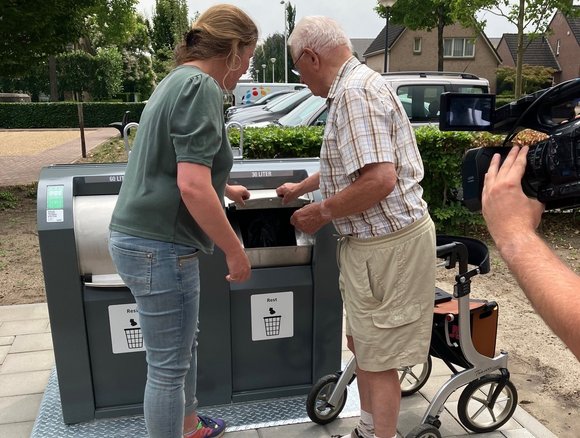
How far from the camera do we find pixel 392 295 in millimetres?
2090

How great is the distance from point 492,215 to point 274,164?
71.1 inches

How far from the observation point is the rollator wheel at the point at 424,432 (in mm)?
2270

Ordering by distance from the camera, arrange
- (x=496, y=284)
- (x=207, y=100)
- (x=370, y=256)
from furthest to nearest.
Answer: (x=496, y=284), (x=370, y=256), (x=207, y=100)

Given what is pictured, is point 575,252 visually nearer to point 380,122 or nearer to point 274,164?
point 274,164

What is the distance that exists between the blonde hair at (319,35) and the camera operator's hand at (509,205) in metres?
1.15

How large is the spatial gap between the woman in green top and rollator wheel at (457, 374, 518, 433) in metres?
1.27

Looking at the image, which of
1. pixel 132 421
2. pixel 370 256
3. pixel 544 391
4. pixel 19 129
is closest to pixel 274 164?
pixel 370 256

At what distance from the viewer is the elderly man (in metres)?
1.92

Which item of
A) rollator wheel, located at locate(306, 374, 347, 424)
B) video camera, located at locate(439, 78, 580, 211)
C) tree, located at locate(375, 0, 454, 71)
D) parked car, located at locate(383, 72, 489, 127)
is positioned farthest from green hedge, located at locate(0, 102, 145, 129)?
video camera, located at locate(439, 78, 580, 211)

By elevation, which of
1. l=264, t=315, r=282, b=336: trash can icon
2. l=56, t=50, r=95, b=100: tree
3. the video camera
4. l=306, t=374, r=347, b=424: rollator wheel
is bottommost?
l=306, t=374, r=347, b=424: rollator wheel

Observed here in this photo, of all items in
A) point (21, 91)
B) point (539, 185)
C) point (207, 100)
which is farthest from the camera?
point (21, 91)

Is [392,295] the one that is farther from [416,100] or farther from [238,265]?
[416,100]

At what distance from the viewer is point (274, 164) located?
9.02 feet

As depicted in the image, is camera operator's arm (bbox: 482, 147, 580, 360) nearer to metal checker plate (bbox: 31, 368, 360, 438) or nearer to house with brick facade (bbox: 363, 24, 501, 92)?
metal checker plate (bbox: 31, 368, 360, 438)
